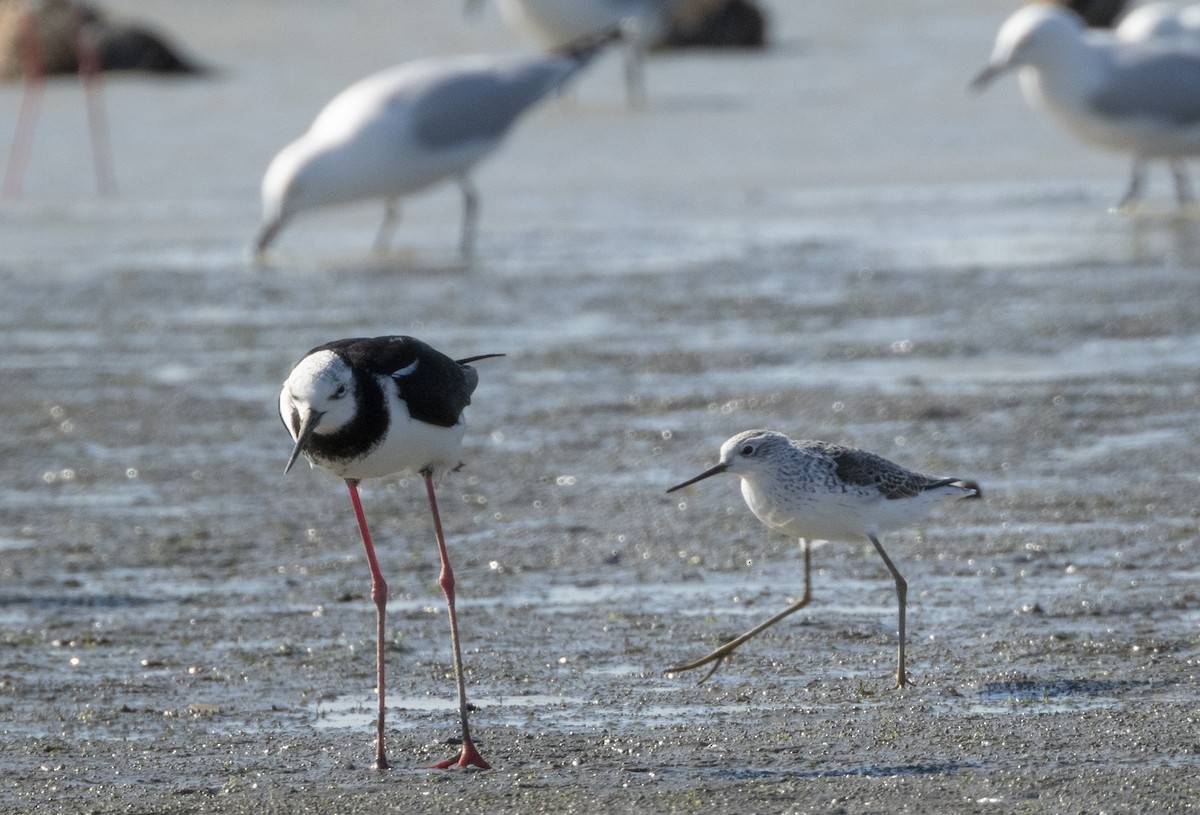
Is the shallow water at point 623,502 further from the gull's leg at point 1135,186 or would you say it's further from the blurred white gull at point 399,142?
the blurred white gull at point 399,142

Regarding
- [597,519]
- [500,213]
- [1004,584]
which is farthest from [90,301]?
[1004,584]

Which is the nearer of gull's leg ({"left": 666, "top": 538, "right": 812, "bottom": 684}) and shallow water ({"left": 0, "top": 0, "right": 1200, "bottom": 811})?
shallow water ({"left": 0, "top": 0, "right": 1200, "bottom": 811})

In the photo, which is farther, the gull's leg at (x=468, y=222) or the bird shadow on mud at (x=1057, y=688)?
the gull's leg at (x=468, y=222)

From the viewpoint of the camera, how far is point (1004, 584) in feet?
20.2

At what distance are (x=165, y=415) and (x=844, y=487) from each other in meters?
4.49

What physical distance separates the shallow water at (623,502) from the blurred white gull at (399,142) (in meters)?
0.42

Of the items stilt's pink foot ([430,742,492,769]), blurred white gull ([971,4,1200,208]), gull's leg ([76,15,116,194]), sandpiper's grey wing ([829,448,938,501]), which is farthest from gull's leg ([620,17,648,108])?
stilt's pink foot ([430,742,492,769])

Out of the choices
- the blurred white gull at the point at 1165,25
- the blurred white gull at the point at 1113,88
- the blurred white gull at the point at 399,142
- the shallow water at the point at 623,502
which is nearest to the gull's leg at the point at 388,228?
the blurred white gull at the point at 399,142

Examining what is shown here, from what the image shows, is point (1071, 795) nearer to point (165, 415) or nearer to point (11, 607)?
point (11, 607)

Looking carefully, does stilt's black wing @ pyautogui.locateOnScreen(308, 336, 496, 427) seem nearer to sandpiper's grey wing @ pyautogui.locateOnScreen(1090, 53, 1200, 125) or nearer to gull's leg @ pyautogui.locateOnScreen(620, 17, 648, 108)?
sandpiper's grey wing @ pyautogui.locateOnScreen(1090, 53, 1200, 125)

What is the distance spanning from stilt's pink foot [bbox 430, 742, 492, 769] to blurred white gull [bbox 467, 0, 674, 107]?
1697cm

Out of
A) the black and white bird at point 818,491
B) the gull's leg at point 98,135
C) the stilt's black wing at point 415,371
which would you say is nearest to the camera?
the stilt's black wing at point 415,371

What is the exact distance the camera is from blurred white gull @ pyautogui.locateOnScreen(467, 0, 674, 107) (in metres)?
21.5

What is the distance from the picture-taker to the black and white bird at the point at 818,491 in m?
5.58
